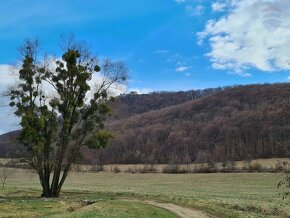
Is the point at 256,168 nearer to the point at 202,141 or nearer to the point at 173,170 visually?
the point at 173,170

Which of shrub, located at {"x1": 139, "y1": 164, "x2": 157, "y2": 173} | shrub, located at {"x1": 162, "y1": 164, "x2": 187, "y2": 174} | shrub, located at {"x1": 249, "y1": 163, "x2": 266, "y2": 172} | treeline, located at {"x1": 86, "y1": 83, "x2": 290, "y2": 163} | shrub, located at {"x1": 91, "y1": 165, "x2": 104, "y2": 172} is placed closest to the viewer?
shrub, located at {"x1": 249, "y1": 163, "x2": 266, "y2": 172}

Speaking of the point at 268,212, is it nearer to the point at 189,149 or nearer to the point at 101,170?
the point at 101,170

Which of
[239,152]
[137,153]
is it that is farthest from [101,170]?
[239,152]

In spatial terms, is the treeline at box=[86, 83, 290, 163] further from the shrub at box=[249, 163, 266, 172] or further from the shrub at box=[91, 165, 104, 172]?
the shrub at box=[249, 163, 266, 172]

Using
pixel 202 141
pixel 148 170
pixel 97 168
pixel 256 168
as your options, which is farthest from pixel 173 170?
pixel 202 141

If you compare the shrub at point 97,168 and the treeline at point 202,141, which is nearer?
the shrub at point 97,168

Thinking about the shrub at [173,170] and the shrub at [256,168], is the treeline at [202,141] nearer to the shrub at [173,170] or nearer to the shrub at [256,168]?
the shrub at [173,170]

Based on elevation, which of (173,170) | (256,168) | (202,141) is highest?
(202,141)

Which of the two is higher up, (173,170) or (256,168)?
(256,168)

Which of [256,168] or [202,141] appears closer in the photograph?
[256,168]

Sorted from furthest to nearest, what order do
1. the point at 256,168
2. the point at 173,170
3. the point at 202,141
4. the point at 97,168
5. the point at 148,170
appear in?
the point at 202,141 < the point at 97,168 < the point at 148,170 < the point at 173,170 < the point at 256,168

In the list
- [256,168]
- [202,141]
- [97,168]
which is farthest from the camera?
[202,141]

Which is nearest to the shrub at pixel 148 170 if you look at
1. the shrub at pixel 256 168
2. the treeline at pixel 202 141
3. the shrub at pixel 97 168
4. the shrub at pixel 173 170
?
the shrub at pixel 173 170

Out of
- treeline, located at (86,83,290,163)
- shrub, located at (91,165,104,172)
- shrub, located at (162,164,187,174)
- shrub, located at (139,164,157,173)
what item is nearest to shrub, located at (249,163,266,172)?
shrub, located at (162,164,187,174)
